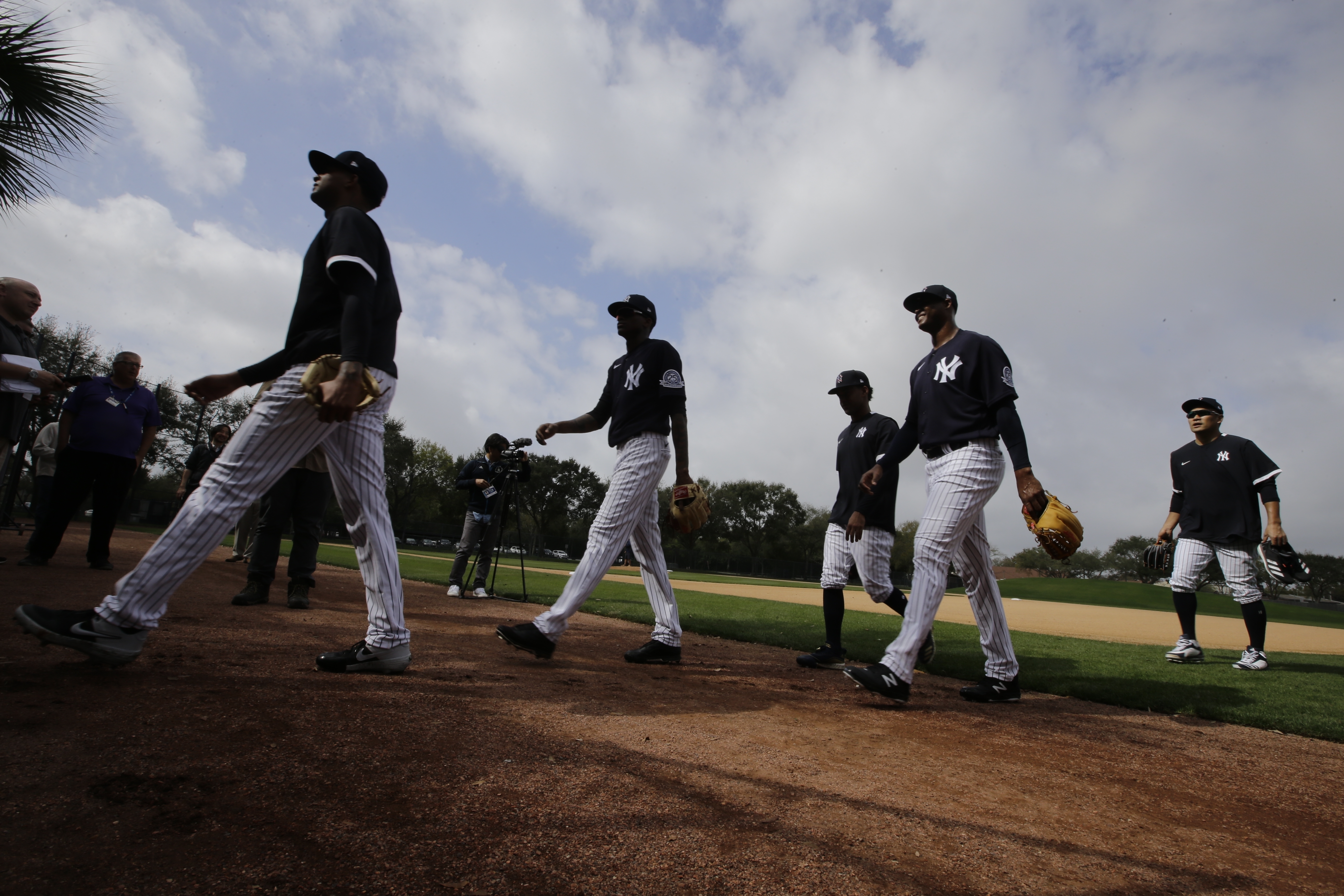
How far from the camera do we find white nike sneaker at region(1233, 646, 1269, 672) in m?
5.77

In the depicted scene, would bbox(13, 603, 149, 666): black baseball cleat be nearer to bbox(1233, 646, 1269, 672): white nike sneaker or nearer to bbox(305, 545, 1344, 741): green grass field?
bbox(305, 545, 1344, 741): green grass field

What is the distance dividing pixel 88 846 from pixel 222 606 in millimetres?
4048

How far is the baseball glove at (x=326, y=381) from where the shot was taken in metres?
2.68

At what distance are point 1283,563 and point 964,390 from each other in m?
4.33

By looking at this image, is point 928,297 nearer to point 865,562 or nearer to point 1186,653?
point 865,562

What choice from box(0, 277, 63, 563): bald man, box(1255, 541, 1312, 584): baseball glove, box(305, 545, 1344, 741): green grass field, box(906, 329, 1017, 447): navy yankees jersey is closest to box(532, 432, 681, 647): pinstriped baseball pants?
box(305, 545, 1344, 741): green grass field

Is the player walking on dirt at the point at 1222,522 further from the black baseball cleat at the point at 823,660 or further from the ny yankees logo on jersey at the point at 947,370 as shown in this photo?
the ny yankees logo on jersey at the point at 947,370

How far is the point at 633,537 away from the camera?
451 cm

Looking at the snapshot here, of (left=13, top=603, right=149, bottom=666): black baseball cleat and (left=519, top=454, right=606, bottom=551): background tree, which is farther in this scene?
(left=519, top=454, right=606, bottom=551): background tree

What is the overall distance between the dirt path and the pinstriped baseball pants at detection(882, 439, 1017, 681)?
120 inches

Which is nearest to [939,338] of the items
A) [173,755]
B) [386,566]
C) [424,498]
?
[386,566]

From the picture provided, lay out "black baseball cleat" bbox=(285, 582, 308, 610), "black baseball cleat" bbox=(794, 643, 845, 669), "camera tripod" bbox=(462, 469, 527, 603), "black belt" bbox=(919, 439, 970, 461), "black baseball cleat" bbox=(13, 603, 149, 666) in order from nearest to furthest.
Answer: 1. "black baseball cleat" bbox=(13, 603, 149, 666)
2. "black belt" bbox=(919, 439, 970, 461)
3. "black baseball cleat" bbox=(794, 643, 845, 669)
4. "black baseball cleat" bbox=(285, 582, 308, 610)
5. "camera tripod" bbox=(462, 469, 527, 603)

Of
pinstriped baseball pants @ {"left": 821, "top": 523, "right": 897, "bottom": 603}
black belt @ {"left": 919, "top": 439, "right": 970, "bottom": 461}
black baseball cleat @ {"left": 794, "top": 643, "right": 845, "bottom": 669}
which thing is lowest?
black baseball cleat @ {"left": 794, "top": 643, "right": 845, "bottom": 669}

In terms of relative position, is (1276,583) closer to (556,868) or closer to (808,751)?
(808,751)
